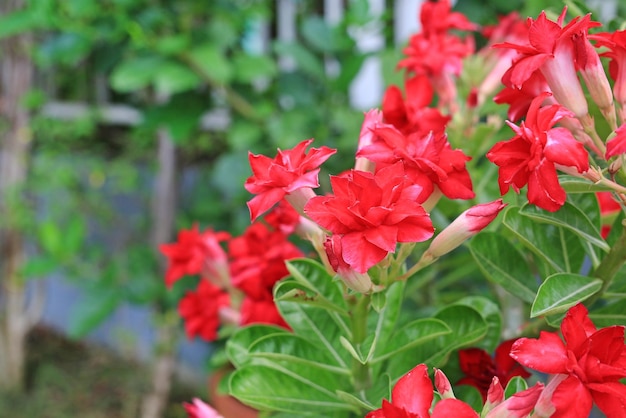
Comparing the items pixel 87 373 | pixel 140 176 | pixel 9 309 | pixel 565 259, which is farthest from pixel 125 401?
pixel 565 259

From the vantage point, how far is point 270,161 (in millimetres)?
518

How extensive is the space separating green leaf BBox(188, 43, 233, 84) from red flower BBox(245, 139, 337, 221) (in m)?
1.14

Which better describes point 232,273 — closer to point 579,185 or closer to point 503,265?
point 503,265

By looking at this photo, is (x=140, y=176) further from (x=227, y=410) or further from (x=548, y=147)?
(x=548, y=147)

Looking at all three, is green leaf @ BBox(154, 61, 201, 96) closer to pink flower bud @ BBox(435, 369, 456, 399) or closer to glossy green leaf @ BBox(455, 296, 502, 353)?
glossy green leaf @ BBox(455, 296, 502, 353)

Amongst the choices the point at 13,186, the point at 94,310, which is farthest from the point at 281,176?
the point at 13,186

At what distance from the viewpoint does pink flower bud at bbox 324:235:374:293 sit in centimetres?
46

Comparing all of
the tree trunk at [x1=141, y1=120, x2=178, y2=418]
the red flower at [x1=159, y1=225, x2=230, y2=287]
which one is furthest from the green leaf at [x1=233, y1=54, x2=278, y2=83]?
the red flower at [x1=159, y1=225, x2=230, y2=287]

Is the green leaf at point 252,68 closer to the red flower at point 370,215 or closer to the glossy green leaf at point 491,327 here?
the glossy green leaf at point 491,327

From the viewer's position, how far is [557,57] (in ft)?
1.64

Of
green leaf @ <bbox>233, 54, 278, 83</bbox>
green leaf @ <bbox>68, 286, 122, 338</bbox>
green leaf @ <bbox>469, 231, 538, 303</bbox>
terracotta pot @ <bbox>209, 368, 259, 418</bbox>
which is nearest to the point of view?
green leaf @ <bbox>469, 231, 538, 303</bbox>

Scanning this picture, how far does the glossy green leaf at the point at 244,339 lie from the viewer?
2.19 ft

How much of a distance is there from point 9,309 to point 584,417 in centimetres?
247

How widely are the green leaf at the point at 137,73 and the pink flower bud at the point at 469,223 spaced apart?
4.06 feet
